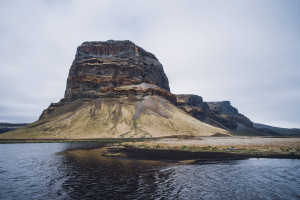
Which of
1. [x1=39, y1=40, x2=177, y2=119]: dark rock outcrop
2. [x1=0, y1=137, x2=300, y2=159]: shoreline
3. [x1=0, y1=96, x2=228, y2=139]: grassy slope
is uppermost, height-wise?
[x1=39, y1=40, x2=177, y2=119]: dark rock outcrop

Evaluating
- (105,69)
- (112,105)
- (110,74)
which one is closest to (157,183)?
(112,105)

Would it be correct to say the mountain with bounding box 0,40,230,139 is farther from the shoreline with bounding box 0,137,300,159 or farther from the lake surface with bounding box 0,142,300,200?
the lake surface with bounding box 0,142,300,200

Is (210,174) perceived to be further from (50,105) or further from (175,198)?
(50,105)

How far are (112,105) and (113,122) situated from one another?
2300cm

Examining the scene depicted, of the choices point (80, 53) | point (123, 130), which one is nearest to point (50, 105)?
point (80, 53)

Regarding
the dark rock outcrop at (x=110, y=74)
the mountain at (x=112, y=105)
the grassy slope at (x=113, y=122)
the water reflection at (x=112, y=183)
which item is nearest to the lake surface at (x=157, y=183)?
the water reflection at (x=112, y=183)

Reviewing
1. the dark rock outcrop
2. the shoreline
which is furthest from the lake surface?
the dark rock outcrop

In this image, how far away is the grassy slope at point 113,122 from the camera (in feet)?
369

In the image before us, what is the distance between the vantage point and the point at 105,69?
596 ft

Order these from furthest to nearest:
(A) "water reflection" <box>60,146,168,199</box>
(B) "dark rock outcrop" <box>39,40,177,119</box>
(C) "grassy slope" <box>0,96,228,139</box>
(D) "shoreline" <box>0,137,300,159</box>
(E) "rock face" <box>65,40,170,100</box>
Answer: (E) "rock face" <box>65,40,170,100</box> < (B) "dark rock outcrop" <box>39,40,177,119</box> < (C) "grassy slope" <box>0,96,228,139</box> < (D) "shoreline" <box>0,137,300,159</box> < (A) "water reflection" <box>60,146,168,199</box>

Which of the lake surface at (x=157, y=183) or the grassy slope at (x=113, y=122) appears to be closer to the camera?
the lake surface at (x=157, y=183)

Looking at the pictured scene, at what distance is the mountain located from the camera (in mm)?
116625

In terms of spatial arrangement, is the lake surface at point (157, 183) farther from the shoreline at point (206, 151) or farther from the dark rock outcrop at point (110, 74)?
the dark rock outcrop at point (110, 74)

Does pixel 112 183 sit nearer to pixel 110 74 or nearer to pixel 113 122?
pixel 113 122
